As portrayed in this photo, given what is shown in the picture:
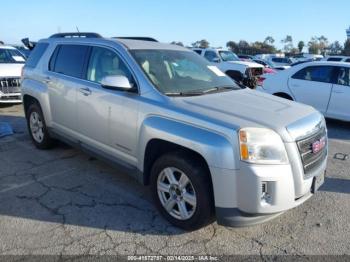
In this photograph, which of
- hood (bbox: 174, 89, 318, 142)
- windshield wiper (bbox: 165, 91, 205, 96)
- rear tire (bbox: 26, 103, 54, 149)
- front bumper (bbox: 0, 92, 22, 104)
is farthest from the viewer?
front bumper (bbox: 0, 92, 22, 104)

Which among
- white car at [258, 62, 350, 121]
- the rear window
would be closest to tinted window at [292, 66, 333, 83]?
white car at [258, 62, 350, 121]

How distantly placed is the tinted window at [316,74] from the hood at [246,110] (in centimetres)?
479

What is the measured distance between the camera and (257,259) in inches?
124

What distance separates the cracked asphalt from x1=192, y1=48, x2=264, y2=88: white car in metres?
8.87

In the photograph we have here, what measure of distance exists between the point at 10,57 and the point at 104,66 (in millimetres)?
7546

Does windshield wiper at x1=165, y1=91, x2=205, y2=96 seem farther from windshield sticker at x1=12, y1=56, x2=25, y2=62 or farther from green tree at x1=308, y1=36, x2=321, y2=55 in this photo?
green tree at x1=308, y1=36, x2=321, y2=55

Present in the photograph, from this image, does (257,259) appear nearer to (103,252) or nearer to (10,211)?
(103,252)

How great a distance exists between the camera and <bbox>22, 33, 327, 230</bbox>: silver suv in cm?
304

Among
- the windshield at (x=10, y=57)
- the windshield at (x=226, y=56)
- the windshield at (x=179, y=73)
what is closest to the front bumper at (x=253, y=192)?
the windshield at (x=179, y=73)

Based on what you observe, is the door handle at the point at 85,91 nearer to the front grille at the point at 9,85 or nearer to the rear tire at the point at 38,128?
the rear tire at the point at 38,128

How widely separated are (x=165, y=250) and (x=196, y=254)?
279 mm

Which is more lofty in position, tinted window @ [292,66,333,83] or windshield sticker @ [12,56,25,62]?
windshield sticker @ [12,56,25,62]

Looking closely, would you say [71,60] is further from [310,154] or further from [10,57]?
[10,57]

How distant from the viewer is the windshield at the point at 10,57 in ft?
34.3
